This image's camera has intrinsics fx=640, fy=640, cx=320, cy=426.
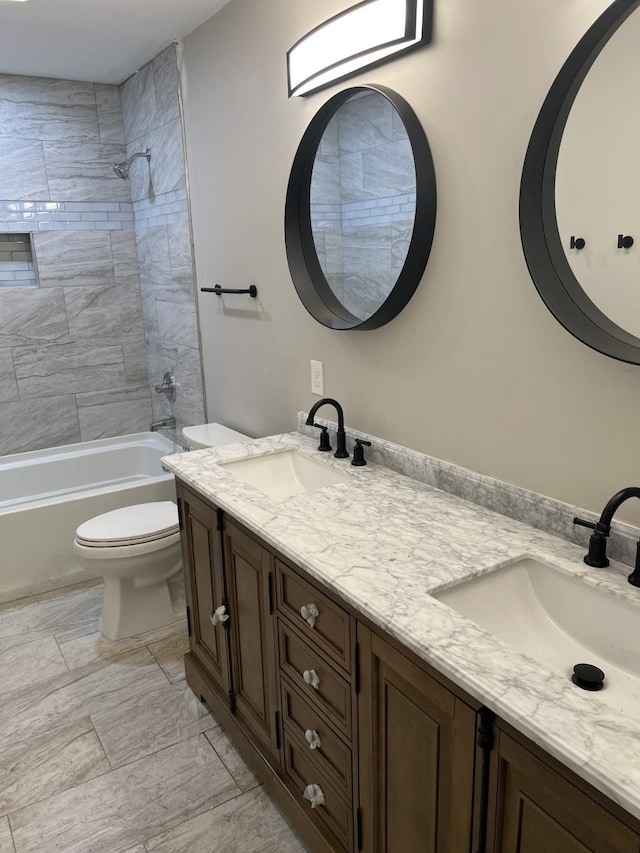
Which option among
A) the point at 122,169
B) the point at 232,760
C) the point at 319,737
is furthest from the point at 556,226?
the point at 122,169

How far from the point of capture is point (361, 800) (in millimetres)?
1366

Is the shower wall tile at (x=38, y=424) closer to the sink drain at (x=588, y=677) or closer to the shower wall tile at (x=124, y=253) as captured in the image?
the shower wall tile at (x=124, y=253)

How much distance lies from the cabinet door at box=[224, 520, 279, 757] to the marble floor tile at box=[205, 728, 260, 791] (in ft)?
0.49

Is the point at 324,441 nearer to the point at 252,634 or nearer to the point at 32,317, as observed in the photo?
the point at 252,634

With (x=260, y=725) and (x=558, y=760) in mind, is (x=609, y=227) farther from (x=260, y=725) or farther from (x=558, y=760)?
(x=260, y=725)

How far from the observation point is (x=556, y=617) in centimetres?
129

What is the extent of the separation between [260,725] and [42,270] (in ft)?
9.32

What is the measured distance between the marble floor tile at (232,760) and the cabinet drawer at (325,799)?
260 millimetres

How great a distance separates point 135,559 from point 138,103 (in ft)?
7.87

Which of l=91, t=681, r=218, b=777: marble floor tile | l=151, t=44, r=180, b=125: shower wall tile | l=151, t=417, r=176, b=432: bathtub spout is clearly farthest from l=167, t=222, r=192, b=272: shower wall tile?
l=91, t=681, r=218, b=777: marble floor tile

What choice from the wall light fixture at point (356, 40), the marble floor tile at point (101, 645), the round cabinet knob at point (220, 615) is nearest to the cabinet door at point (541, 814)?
the round cabinet knob at point (220, 615)

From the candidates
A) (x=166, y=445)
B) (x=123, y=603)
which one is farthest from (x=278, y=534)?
(x=166, y=445)

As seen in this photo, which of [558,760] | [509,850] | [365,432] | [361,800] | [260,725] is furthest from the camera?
[365,432]

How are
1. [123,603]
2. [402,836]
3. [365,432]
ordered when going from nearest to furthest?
1. [402,836]
2. [365,432]
3. [123,603]
